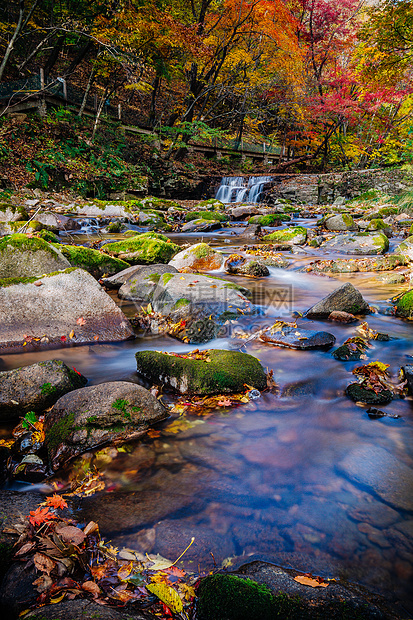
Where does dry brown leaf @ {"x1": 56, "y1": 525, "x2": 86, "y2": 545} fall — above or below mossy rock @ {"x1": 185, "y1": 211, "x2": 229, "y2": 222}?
below

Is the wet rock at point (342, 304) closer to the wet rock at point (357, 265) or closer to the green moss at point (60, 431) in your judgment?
the wet rock at point (357, 265)

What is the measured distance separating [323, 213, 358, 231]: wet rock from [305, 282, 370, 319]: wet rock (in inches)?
372

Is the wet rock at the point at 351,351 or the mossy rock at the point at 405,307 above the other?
the mossy rock at the point at 405,307

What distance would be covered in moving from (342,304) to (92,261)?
4.86 m

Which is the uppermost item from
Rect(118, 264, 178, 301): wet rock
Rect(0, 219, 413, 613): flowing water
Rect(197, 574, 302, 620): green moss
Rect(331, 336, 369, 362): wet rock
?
Rect(118, 264, 178, 301): wet rock

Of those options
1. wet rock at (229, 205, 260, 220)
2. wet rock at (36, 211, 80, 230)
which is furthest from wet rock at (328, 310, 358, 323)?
wet rock at (229, 205, 260, 220)

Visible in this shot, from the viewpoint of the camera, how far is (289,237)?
11617 mm

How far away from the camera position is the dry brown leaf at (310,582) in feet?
5.13

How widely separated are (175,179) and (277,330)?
20.2m

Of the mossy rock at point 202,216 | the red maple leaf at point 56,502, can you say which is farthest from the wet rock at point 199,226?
the red maple leaf at point 56,502

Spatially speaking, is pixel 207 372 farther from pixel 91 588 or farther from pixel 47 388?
pixel 91 588

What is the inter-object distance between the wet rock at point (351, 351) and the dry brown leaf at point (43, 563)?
11.4 feet

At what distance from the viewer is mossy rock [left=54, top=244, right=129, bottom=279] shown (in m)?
6.44

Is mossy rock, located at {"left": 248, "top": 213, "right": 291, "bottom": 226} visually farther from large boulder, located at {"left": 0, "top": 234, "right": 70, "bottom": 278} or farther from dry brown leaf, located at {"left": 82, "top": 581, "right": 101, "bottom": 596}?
dry brown leaf, located at {"left": 82, "top": 581, "right": 101, "bottom": 596}
